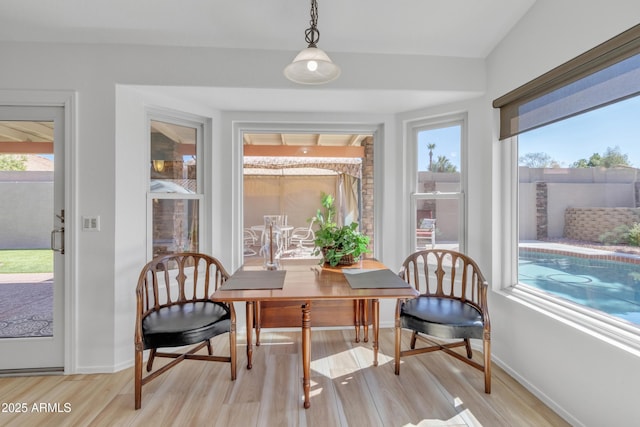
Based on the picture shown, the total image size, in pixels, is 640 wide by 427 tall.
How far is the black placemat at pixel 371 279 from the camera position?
191cm

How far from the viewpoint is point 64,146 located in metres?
2.28

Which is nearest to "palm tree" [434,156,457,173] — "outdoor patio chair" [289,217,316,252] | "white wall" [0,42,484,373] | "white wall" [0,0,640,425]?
"white wall" [0,0,640,425]

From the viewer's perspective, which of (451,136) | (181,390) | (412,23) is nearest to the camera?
(181,390)

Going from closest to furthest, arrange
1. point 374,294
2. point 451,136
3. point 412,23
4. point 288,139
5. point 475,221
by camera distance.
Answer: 1. point 374,294
2. point 412,23
3. point 475,221
4. point 451,136
5. point 288,139

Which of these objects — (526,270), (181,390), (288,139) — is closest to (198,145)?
(288,139)

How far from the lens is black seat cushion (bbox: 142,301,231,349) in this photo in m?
1.86

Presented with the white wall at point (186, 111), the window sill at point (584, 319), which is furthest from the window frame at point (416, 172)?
the window sill at point (584, 319)

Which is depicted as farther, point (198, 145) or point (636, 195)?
point (198, 145)

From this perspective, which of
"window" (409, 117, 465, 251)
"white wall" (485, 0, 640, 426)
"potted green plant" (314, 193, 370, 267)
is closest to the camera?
"white wall" (485, 0, 640, 426)

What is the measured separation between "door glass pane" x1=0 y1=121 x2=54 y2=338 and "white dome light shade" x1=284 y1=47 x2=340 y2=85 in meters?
1.97

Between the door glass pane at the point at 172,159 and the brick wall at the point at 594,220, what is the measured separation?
2.89 m

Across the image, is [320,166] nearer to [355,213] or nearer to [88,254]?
[355,213]

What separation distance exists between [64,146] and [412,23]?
2694 millimetres

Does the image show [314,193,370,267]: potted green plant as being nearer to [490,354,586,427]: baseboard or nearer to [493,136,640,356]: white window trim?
[493,136,640,356]: white window trim
